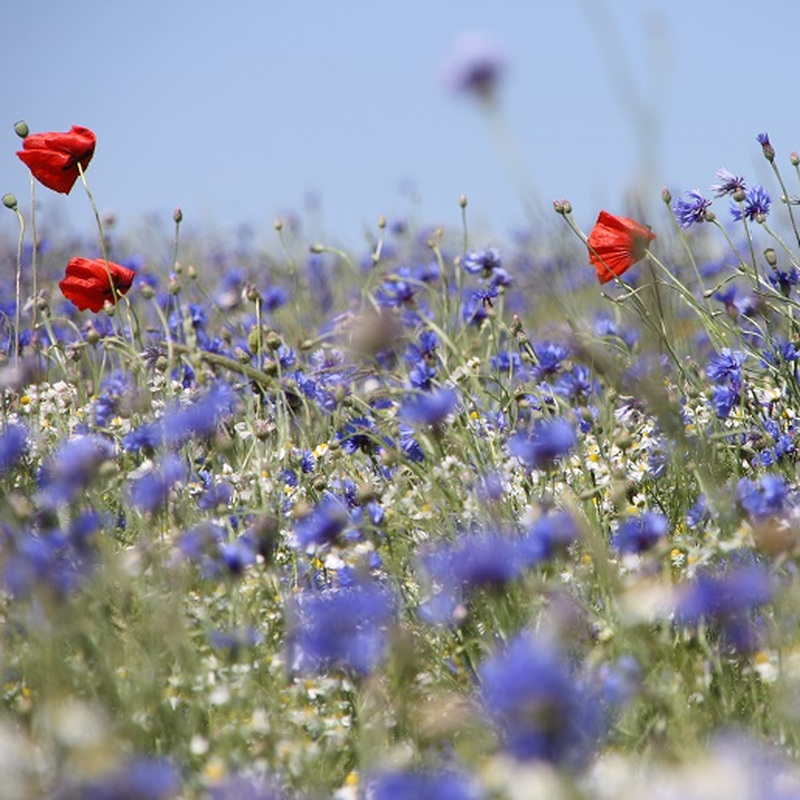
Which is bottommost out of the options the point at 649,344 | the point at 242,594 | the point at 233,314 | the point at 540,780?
the point at 233,314

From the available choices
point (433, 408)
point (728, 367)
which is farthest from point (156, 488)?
point (728, 367)

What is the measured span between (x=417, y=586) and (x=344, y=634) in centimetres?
58

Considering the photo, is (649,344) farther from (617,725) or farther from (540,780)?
(540,780)

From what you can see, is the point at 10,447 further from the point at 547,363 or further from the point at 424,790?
the point at 547,363

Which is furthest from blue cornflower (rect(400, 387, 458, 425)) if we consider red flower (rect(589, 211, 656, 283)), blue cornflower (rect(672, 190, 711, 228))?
blue cornflower (rect(672, 190, 711, 228))

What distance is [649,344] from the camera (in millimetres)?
2055

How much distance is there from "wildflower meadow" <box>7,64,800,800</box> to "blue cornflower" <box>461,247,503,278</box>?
63 centimetres

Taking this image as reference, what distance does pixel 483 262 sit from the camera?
13.8 ft

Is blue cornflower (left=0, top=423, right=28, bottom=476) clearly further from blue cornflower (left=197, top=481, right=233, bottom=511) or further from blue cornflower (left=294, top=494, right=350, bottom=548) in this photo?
blue cornflower (left=294, top=494, right=350, bottom=548)

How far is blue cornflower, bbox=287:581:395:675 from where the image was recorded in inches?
83.3

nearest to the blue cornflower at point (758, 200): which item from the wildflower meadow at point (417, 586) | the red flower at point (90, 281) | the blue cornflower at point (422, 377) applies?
the wildflower meadow at point (417, 586)

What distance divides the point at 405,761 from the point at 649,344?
0.70m

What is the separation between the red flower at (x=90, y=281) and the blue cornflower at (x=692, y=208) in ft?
4.61

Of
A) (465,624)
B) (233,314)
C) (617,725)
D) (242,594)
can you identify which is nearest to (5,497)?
(242,594)
